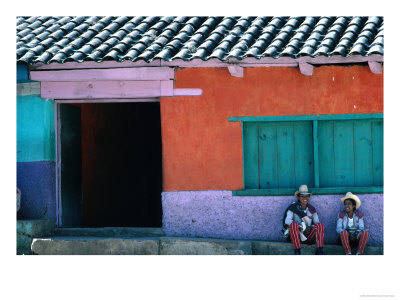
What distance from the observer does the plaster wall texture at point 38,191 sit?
36.6 feet

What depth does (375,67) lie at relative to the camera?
1047cm

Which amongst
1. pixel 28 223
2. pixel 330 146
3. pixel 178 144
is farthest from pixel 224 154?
pixel 28 223

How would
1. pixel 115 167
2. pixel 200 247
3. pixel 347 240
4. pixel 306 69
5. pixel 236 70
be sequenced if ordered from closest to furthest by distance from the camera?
pixel 200 247 → pixel 347 240 → pixel 306 69 → pixel 236 70 → pixel 115 167

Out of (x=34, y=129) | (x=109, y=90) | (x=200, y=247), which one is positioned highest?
(x=109, y=90)

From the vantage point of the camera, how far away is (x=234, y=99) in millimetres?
10867

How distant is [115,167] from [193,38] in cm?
417

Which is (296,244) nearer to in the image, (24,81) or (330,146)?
(330,146)

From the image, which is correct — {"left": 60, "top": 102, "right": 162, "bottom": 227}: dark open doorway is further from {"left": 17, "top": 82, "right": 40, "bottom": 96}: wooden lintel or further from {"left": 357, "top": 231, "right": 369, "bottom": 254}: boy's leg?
{"left": 357, "top": 231, "right": 369, "bottom": 254}: boy's leg

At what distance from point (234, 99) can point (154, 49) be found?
1367 millimetres

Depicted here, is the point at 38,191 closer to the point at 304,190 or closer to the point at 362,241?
the point at 304,190

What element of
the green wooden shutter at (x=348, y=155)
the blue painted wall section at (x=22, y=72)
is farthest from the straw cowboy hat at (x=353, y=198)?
the blue painted wall section at (x=22, y=72)

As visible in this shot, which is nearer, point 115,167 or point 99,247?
point 99,247

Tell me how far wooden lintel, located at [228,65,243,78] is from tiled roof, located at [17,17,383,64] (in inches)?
9.7

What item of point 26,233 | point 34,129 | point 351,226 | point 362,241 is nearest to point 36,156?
point 34,129
